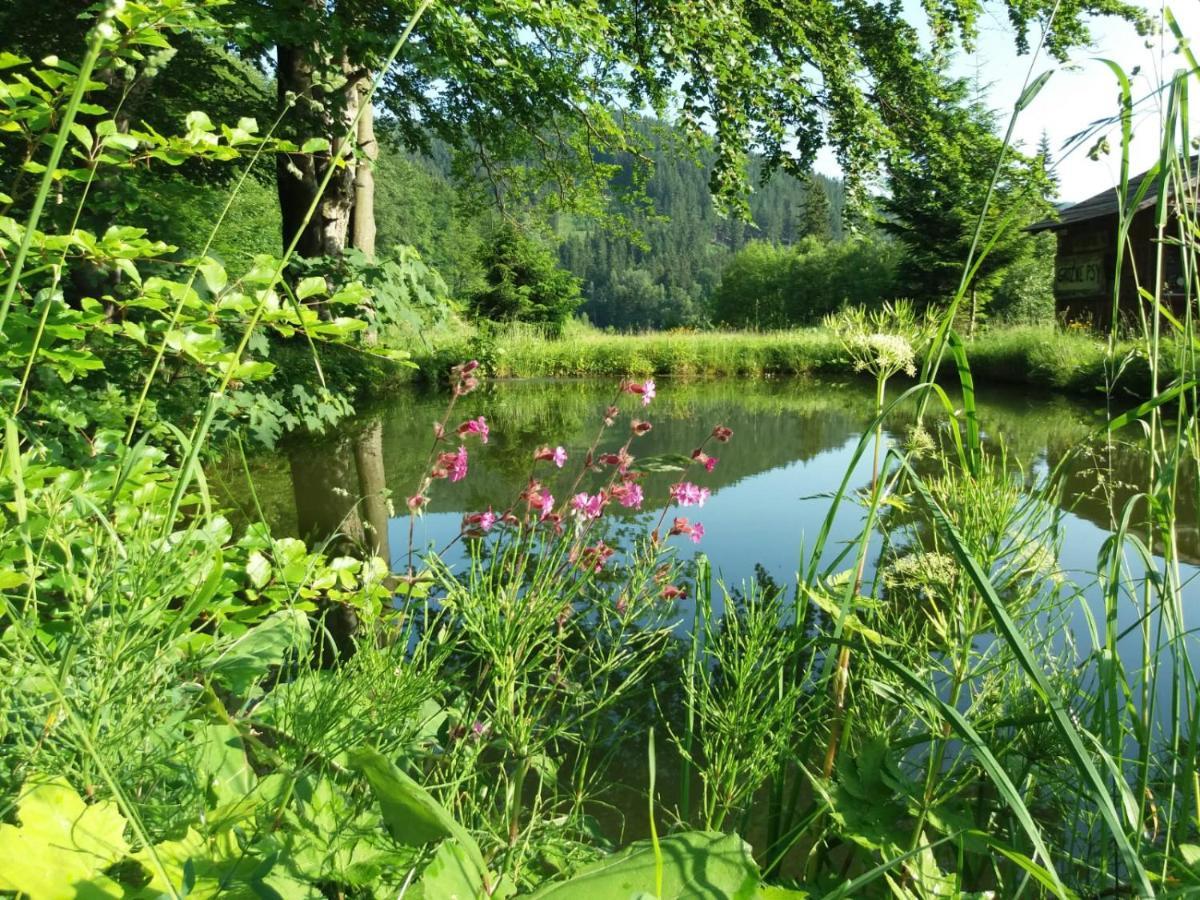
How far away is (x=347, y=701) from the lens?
2.69 ft

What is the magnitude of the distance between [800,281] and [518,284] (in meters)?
A: 24.5

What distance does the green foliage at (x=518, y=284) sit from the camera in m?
26.1

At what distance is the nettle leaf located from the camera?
609 millimetres

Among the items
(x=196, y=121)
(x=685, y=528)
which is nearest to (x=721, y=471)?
(x=685, y=528)

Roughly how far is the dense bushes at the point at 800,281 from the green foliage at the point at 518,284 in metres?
11.7

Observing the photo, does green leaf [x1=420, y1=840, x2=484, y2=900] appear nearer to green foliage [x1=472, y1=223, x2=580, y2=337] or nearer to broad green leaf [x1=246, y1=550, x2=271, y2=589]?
broad green leaf [x1=246, y1=550, x2=271, y2=589]

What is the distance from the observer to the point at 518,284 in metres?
27.4

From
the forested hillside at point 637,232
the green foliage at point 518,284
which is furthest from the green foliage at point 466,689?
the green foliage at point 518,284

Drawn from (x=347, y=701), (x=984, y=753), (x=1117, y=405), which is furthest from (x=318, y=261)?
(x=1117, y=405)

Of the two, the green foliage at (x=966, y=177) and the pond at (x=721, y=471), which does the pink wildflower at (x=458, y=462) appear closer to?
the pond at (x=721, y=471)

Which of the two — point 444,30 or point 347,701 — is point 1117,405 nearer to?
point 444,30

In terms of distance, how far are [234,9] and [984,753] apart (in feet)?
14.0

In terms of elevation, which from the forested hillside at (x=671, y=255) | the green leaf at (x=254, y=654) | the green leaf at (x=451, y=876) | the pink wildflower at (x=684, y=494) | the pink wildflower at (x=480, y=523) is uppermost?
the forested hillside at (x=671, y=255)

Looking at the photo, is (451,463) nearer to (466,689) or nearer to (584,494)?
(584,494)
